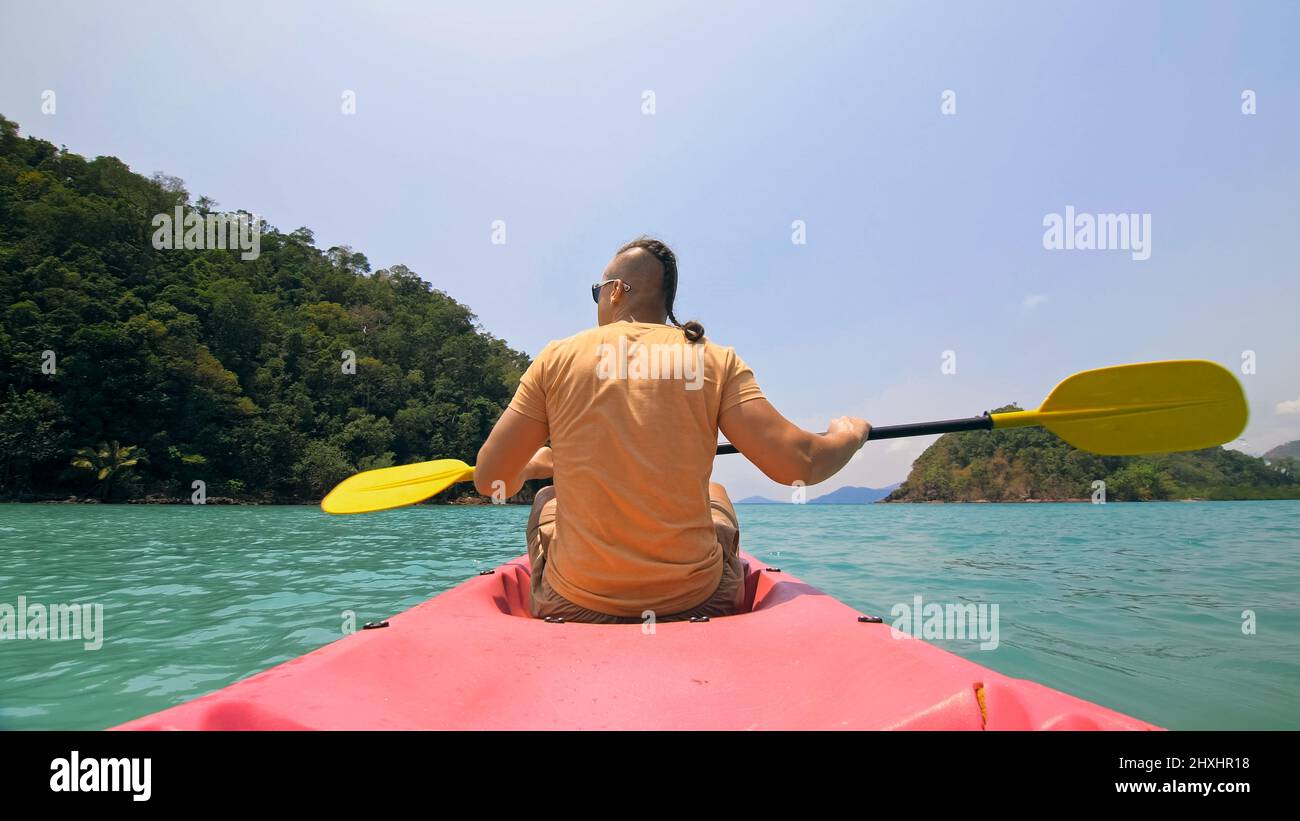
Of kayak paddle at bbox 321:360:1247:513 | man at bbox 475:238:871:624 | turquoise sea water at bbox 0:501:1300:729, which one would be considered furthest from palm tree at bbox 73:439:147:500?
man at bbox 475:238:871:624

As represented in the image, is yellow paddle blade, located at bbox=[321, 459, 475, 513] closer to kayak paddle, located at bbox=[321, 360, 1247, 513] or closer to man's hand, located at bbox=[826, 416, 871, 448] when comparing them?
kayak paddle, located at bbox=[321, 360, 1247, 513]

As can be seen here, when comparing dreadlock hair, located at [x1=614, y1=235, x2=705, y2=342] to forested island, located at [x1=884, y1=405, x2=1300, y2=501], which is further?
forested island, located at [x1=884, y1=405, x2=1300, y2=501]

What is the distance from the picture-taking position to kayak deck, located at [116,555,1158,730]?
2.93 ft

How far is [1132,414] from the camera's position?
3.19 m

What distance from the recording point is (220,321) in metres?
41.2

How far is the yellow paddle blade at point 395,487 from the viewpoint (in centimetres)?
325

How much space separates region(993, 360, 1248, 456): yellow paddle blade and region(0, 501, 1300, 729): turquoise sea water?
109cm

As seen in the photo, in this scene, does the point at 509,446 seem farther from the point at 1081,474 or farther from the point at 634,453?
the point at 1081,474

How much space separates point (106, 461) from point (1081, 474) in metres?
73.2

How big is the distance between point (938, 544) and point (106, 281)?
44.8 metres

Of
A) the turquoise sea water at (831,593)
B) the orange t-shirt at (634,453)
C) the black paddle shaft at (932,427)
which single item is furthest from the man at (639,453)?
the turquoise sea water at (831,593)
